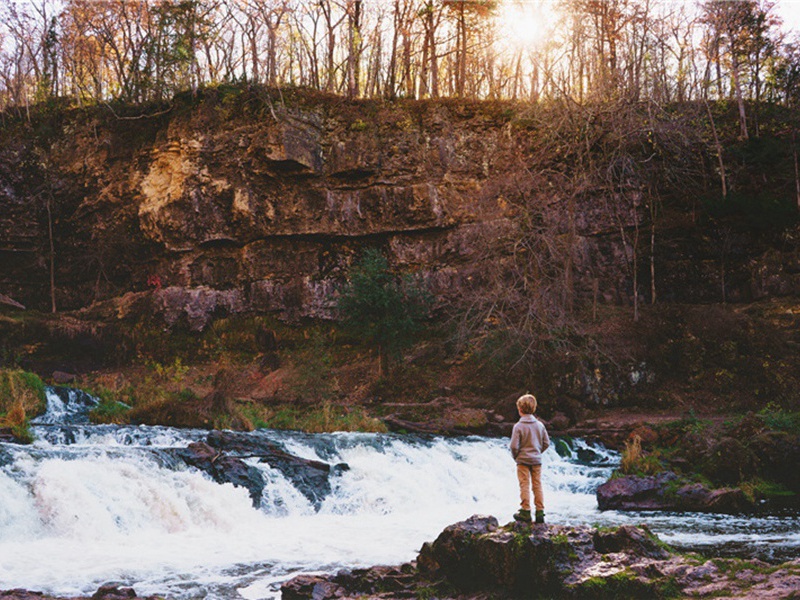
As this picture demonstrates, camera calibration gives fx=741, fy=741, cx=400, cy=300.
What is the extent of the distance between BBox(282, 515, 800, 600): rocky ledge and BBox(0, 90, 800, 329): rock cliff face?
23782mm

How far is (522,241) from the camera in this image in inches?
886

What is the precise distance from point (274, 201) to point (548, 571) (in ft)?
90.2

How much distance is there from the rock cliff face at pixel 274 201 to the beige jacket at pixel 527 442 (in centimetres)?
2267

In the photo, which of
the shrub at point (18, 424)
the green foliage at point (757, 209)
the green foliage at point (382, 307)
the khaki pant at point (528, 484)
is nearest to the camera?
the khaki pant at point (528, 484)

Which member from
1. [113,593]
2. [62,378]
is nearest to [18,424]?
[113,593]

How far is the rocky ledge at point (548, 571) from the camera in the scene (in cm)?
686

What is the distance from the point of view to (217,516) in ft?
40.6

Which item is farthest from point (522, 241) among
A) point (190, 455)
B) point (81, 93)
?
point (81, 93)

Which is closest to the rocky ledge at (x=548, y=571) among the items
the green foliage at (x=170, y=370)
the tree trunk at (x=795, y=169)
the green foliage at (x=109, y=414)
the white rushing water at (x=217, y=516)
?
the white rushing water at (x=217, y=516)

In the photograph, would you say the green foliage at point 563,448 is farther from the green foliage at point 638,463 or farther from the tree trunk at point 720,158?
the tree trunk at point 720,158

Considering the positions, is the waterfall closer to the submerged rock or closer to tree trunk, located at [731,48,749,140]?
the submerged rock

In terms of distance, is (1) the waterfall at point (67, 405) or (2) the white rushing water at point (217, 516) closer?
(2) the white rushing water at point (217, 516)

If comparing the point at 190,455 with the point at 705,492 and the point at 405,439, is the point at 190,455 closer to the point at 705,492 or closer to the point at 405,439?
the point at 405,439

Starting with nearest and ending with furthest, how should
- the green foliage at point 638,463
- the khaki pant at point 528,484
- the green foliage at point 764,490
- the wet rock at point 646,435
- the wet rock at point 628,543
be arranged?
the wet rock at point 628,543, the khaki pant at point 528,484, the green foliage at point 764,490, the green foliage at point 638,463, the wet rock at point 646,435
